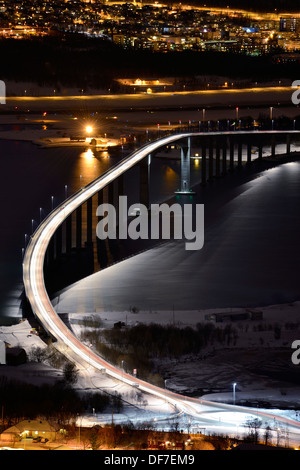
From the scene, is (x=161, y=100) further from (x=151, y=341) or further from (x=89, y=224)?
(x=151, y=341)

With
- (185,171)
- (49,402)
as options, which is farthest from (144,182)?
(49,402)

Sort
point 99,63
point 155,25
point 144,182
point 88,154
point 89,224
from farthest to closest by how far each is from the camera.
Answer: point 155,25 < point 99,63 < point 88,154 < point 144,182 < point 89,224

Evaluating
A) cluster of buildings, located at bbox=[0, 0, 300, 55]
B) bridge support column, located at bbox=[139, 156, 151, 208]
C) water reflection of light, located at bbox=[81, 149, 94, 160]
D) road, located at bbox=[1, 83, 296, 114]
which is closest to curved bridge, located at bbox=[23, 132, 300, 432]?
bridge support column, located at bbox=[139, 156, 151, 208]

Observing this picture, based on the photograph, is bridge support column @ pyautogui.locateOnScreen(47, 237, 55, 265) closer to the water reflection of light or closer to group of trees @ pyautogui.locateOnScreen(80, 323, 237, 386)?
group of trees @ pyautogui.locateOnScreen(80, 323, 237, 386)

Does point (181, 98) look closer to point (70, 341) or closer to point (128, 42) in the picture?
point (128, 42)

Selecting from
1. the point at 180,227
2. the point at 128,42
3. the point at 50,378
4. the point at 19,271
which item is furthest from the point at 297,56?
the point at 50,378
